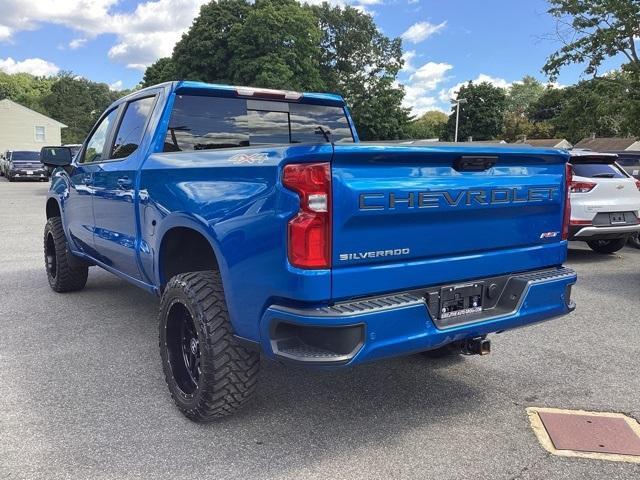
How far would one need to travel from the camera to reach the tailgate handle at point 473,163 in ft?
9.68

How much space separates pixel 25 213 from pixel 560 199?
14.7m

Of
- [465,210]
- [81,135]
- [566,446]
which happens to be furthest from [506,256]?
[81,135]

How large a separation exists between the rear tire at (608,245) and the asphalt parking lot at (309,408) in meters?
4.39

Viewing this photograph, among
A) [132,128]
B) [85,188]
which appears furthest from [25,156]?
[132,128]

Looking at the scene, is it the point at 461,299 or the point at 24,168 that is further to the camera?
the point at 24,168

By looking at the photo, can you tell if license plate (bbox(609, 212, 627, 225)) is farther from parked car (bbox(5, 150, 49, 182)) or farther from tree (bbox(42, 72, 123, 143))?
tree (bbox(42, 72, 123, 143))

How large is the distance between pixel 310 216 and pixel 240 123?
2207 millimetres

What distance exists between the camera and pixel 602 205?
A: 8375mm

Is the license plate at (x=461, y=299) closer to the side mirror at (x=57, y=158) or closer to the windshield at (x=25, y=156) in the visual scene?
the side mirror at (x=57, y=158)

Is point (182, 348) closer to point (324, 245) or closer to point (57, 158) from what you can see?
point (324, 245)

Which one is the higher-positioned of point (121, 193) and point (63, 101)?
A: point (63, 101)

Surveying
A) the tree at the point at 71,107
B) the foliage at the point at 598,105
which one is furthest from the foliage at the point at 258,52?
the tree at the point at 71,107

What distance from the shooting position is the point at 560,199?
3.50 m

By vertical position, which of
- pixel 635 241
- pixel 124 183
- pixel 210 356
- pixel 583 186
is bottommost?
pixel 635 241
